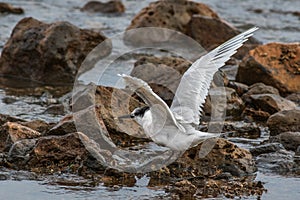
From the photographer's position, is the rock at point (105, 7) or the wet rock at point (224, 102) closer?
the wet rock at point (224, 102)

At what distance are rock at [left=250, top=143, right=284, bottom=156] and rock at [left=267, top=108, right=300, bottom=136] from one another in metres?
0.79

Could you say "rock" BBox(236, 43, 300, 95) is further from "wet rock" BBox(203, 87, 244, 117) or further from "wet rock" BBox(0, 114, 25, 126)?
"wet rock" BBox(0, 114, 25, 126)

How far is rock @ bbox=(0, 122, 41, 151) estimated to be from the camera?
26.6ft

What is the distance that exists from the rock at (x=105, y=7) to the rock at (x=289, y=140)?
36.4ft

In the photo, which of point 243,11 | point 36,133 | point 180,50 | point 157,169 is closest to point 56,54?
point 180,50

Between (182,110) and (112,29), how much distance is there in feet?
31.1

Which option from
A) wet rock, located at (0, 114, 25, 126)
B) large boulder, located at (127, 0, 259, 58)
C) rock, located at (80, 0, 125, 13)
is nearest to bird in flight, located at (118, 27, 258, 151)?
wet rock, located at (0, 114, 25, 126)

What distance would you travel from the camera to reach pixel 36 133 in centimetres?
837

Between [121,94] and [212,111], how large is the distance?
1515 millimetres

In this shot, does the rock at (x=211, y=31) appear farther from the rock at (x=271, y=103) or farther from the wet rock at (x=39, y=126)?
the wet rock at (x=39, y=126)

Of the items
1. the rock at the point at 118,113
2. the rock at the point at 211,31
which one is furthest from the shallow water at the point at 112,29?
the rock at the point at 211,31

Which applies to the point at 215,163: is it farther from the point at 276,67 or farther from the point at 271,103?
the point at 276,67

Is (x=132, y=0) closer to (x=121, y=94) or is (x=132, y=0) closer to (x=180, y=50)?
(x=180, y=50)

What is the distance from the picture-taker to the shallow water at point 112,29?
7004 millimetres
